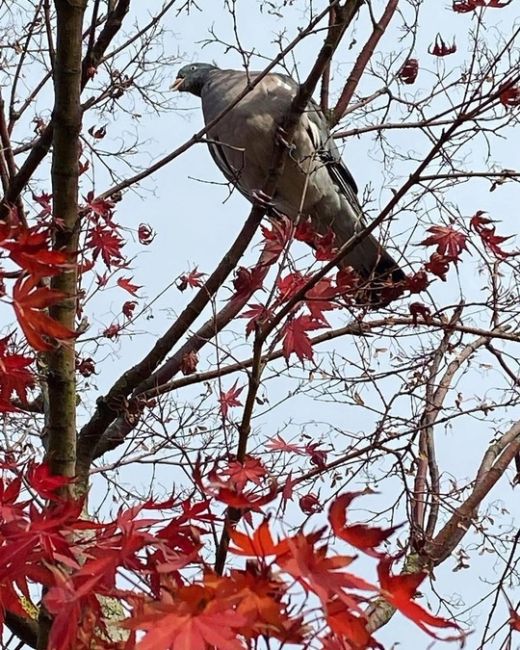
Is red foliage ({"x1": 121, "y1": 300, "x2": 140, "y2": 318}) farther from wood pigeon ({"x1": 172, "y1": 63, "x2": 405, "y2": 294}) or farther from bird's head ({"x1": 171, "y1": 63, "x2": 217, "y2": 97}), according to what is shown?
bird's head ({"x1": 171, "y1": 63, "x2": 217, "y2": 97})

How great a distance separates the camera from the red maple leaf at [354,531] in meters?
1.16

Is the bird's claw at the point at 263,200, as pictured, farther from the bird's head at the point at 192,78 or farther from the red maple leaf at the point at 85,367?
the bird's head at the point at 192,78

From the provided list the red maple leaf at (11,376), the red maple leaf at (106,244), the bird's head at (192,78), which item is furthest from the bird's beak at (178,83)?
the red maple leaf at (11,376)

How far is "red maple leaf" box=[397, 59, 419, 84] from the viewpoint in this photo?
330cm

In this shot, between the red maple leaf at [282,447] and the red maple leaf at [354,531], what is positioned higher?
the red maple leaf at [282,447]

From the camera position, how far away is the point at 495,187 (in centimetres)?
231

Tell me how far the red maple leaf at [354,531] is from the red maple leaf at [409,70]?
2418mm

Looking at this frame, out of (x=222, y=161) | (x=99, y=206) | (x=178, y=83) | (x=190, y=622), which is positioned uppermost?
(x=178, y=83)

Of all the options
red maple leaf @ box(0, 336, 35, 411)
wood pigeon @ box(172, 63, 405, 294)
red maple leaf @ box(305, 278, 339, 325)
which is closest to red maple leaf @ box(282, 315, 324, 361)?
red maple leaf @ box(305, 278, 339, 325)

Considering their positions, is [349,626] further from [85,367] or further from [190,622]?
[85,367]

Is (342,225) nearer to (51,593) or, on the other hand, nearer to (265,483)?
(265,483)

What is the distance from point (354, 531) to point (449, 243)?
1430 mm

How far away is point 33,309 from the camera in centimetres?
144

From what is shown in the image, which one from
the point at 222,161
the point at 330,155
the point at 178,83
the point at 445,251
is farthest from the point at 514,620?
the point at 178,83
